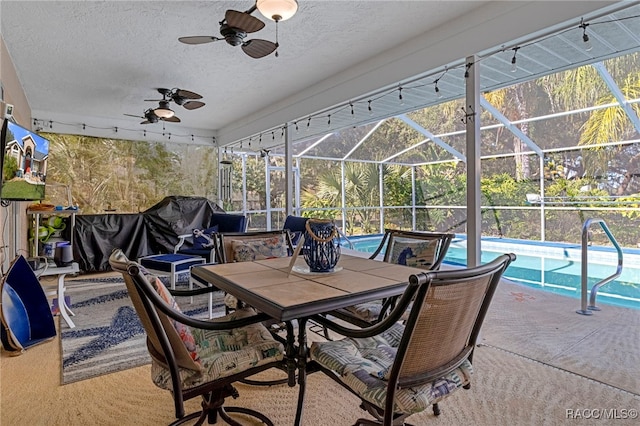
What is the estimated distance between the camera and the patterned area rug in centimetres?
254

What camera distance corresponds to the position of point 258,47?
287cm

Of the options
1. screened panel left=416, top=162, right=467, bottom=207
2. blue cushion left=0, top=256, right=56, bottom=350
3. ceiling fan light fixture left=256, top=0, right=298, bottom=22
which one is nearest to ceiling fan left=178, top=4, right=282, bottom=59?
ceiling fan light fixture left=256, top=0, right=298, bottom=22

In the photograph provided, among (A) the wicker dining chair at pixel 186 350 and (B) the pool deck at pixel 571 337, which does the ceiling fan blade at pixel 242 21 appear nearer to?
(A) the wicker dining chair at pixel 186 350

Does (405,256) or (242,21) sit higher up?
(242,21)

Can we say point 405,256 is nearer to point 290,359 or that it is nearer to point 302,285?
point 302,285

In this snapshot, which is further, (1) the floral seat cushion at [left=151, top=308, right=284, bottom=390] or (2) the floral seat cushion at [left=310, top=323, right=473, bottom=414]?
(1) the floral seat cushion at [left=151, top=308, right=284, bottom=390]

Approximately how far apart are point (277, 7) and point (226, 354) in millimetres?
2094

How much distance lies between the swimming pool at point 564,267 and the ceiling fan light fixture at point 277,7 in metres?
4.75

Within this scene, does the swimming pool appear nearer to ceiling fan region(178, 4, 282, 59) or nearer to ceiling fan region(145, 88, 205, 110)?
ceiling fan region(178, 4, 282, 59)

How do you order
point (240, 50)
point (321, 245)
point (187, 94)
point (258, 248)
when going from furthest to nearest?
point (187, 94) → point (240, 50) → point (258, 248) → point (321, 245)

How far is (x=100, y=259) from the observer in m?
5.64

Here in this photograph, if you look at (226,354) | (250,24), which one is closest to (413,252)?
(226,354)

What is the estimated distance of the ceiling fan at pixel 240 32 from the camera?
2436 mm

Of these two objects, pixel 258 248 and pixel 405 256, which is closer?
pixel 405 256
